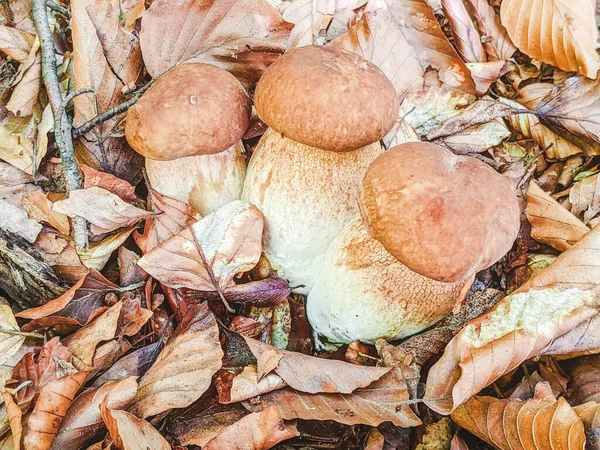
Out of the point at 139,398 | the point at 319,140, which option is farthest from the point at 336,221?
the point at 139,398

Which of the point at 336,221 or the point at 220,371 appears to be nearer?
the point at 220,371

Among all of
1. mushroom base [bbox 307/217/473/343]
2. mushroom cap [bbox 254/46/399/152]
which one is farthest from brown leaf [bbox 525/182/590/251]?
mushroom cap [bbox 254/46/399/152]

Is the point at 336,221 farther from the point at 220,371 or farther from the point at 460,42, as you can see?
the point at 460,42

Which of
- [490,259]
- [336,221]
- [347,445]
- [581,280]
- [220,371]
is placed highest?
[490,259]

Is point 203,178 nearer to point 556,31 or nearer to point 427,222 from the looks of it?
point 427,222

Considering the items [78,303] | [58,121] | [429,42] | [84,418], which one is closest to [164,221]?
[78,303]

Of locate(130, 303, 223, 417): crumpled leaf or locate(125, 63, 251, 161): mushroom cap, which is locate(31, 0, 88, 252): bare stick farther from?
locate(130, 303, 223, 417): crumpled leaf
